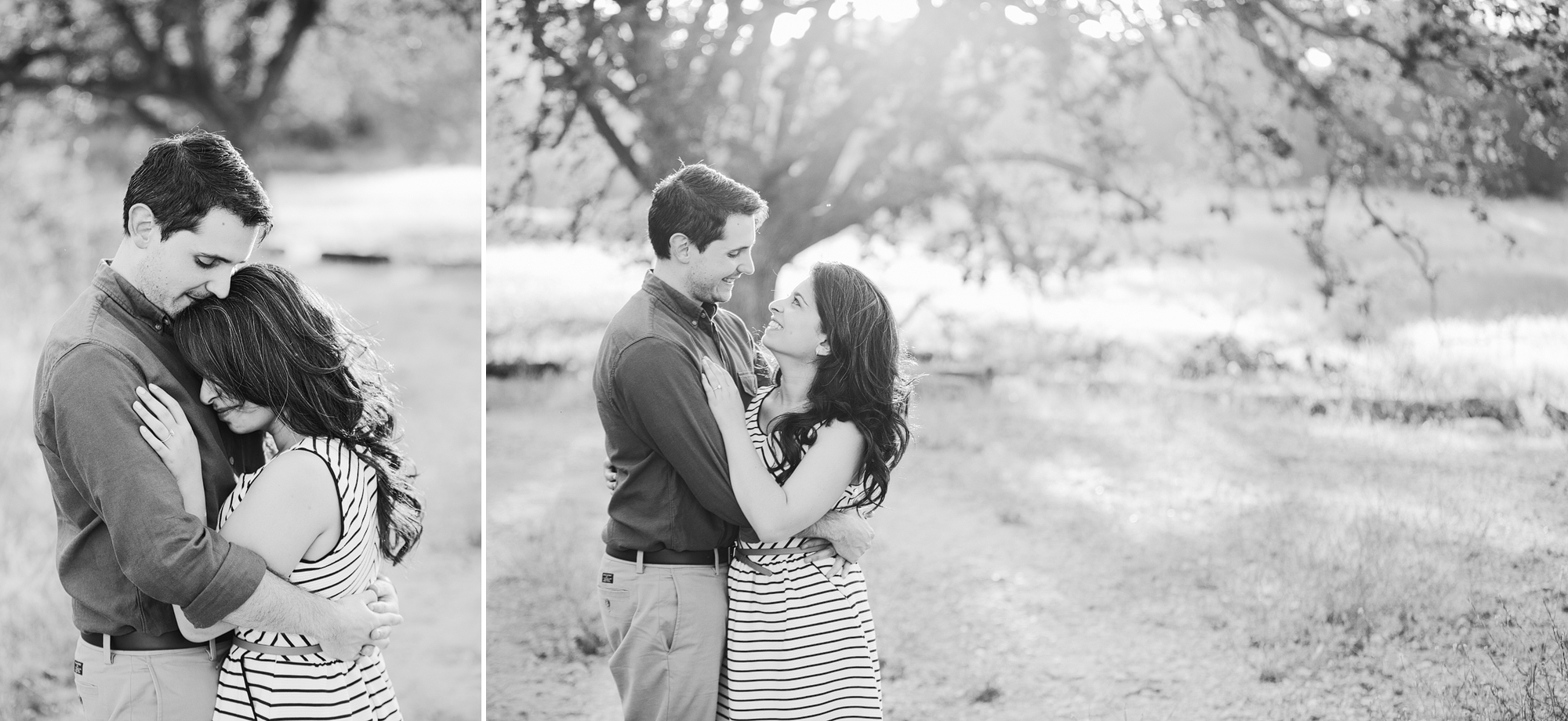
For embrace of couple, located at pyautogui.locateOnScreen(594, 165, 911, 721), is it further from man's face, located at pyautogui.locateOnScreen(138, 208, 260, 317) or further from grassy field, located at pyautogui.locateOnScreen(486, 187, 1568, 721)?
grassy field, located at pyautogui.locateOnScreen(486, 187, 1568, 721)

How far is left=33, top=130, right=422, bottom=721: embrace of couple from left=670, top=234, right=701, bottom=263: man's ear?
62 centimetres

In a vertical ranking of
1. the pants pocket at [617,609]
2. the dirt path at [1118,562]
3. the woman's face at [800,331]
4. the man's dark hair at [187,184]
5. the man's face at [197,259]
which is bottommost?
the dirt path at [1118,562]

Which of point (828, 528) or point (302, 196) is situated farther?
point (302, 196)

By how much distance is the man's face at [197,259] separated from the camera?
1.76m

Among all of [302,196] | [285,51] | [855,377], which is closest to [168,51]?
[285,51]

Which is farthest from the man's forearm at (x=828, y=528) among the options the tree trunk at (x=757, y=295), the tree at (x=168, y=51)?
the tree at (x=168, y=51)

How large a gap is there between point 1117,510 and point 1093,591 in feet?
0.96

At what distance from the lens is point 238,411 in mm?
1835

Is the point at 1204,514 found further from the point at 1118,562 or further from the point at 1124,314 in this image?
the point at 1124,314

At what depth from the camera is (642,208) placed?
4969 mm

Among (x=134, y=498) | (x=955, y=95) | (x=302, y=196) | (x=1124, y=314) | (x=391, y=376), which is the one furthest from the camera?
(x=302, y=196)

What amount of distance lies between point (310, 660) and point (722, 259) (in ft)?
3.27

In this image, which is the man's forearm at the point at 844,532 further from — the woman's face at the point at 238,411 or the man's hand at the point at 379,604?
the woman's face at the point at 238,411

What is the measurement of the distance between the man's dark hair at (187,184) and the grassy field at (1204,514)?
7.93 ft
